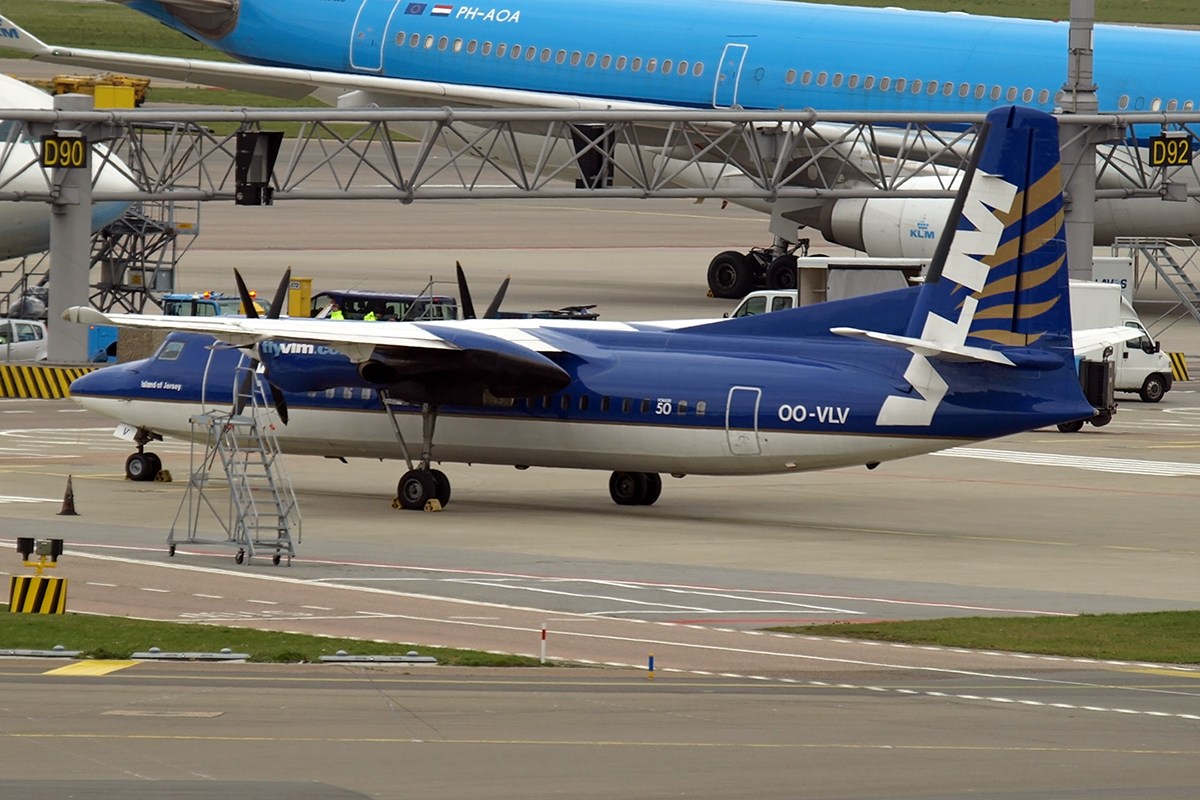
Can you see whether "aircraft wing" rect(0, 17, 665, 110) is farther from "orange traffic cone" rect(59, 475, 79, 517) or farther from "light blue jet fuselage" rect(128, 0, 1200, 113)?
"orange traffic cone" rect(59, 475, 79, 517)

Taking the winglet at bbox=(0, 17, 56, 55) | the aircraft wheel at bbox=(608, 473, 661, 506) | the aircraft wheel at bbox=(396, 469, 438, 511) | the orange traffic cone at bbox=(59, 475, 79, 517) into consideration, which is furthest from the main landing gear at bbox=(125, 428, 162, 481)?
the winglet at bbox=(0, 17, 56, 55)

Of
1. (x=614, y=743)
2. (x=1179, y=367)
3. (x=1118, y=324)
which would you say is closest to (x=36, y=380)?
(x=1118, y=324)

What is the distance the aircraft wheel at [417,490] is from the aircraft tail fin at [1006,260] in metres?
8.67

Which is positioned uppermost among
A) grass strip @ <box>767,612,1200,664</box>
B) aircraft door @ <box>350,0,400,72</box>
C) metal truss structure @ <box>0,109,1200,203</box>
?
aircraft door @ <box>350,0,400,72</box>

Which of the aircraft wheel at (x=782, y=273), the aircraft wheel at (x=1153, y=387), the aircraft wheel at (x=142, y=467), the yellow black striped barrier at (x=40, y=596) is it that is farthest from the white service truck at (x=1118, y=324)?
the yellow black striped barrier at (x=40, y=596)

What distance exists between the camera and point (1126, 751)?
15.9 metres

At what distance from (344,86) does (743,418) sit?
3245cm

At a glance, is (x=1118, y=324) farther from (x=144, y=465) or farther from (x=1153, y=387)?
(x=144, y=465)

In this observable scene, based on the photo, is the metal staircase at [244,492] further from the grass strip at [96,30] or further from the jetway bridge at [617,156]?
the grass strip at [96,30]

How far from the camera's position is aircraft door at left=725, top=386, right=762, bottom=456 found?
2986cm

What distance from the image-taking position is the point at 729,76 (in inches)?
2269

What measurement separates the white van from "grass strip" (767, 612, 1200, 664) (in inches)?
1278

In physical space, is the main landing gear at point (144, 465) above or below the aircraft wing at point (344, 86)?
below

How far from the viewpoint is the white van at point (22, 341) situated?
4912cm
